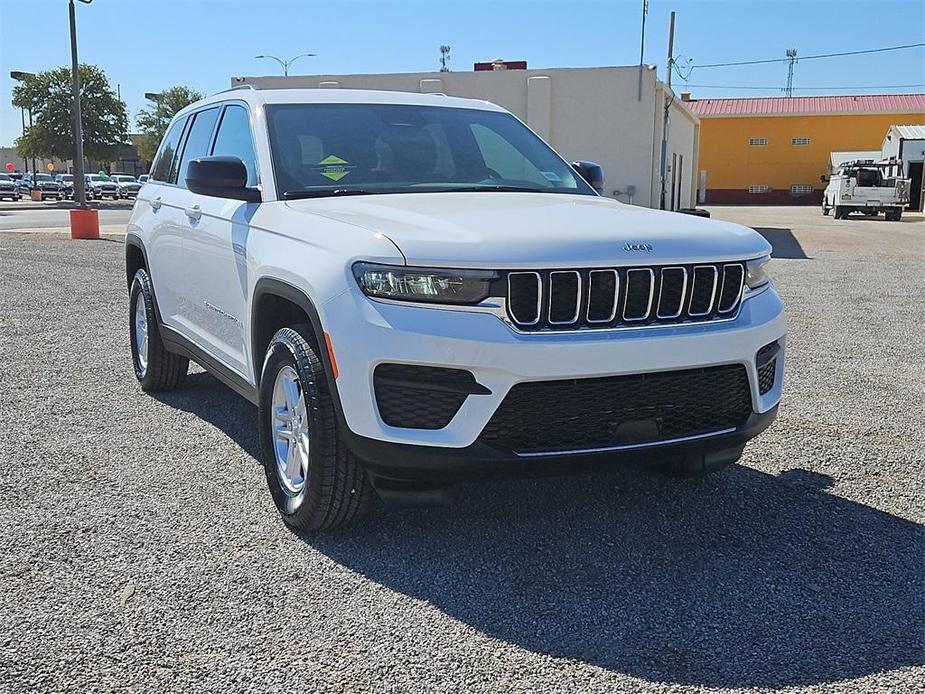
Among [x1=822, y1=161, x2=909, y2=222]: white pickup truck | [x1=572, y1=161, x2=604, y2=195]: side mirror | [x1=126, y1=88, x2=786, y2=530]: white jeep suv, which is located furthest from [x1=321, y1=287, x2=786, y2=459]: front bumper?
[x1=822, y1=161, x2=909, y2=222]: white pickup truck

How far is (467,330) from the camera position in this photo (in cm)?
331

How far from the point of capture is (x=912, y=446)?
209 inches

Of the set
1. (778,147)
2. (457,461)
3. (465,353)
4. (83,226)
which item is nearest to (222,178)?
(465,353)

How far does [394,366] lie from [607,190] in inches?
846

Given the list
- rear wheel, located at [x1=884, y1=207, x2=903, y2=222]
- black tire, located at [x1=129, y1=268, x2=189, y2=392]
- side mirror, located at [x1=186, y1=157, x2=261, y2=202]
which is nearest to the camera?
side mirror, located at [x1=186, y1=157, x2=261, y2=202]

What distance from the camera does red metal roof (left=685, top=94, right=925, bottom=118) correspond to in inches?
2434

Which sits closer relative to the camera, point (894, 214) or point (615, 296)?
point (615, 296)

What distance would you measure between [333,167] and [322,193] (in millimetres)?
250

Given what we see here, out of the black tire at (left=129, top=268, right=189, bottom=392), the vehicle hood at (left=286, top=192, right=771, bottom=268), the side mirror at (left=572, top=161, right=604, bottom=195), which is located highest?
the side mirror at (left=572, top=161, right=604, bottom=195)

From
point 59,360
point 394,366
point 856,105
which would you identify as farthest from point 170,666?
point 856,105

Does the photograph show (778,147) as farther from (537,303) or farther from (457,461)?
(457,461)

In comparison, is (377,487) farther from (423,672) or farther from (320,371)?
(423,672)

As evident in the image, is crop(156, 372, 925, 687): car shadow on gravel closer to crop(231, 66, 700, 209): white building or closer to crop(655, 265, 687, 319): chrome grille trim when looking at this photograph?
crop(655, 265, 687, 319): chrome grille trim

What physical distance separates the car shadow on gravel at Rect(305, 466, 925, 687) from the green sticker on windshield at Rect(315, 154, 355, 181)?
1597 mm
